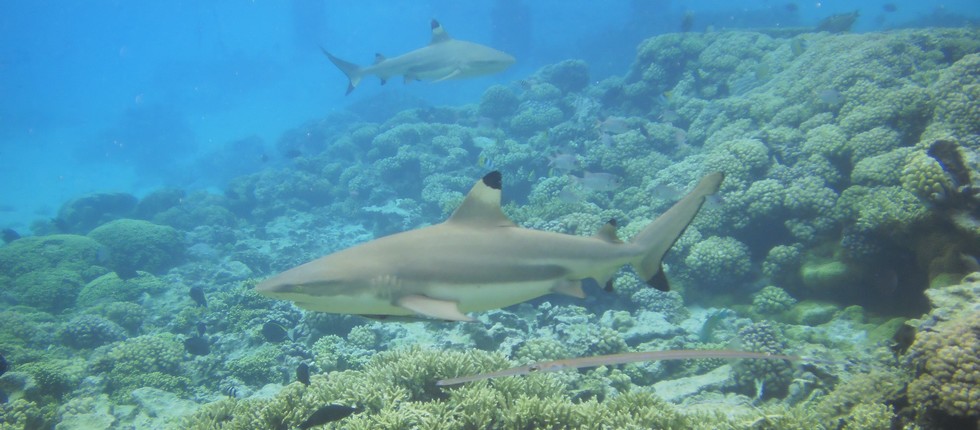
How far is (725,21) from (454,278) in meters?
54.6

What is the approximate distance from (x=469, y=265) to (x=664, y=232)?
5.05 ft

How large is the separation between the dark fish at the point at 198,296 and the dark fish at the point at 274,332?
4.15 meters

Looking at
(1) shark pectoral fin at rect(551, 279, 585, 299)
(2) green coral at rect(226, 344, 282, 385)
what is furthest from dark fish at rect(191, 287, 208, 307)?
(1) shark pectoral fin at rect(551, 279, 585, 299)

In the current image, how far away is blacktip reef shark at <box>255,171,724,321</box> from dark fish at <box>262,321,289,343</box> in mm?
7285

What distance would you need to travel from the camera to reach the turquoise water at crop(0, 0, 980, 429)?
4.29 meters

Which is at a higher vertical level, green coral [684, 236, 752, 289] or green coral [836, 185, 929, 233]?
green coral [836, 185, 929, 233]

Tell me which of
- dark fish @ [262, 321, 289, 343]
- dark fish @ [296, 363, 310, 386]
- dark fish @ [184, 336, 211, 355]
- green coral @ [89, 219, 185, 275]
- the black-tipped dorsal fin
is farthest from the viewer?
green coral @ [89, 219, 185, 275]

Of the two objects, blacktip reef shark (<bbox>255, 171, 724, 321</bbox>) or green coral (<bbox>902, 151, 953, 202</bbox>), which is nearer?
blacktip reef shark (<bbox>255, 171, 724, 321</bbox>)

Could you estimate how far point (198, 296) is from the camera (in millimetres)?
12016

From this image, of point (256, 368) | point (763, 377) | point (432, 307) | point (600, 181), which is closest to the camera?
point (432, 307)

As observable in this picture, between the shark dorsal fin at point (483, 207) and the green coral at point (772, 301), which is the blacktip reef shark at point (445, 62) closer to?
the shark dorsal fin at point (483, 207)

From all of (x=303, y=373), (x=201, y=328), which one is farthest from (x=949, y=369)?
(x=201, y=328)

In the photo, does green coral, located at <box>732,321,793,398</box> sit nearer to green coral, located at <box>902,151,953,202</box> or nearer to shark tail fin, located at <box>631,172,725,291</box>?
green coral, located at <box>902,151,953,202</box>

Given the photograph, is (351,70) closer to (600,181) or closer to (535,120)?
(600,181)
